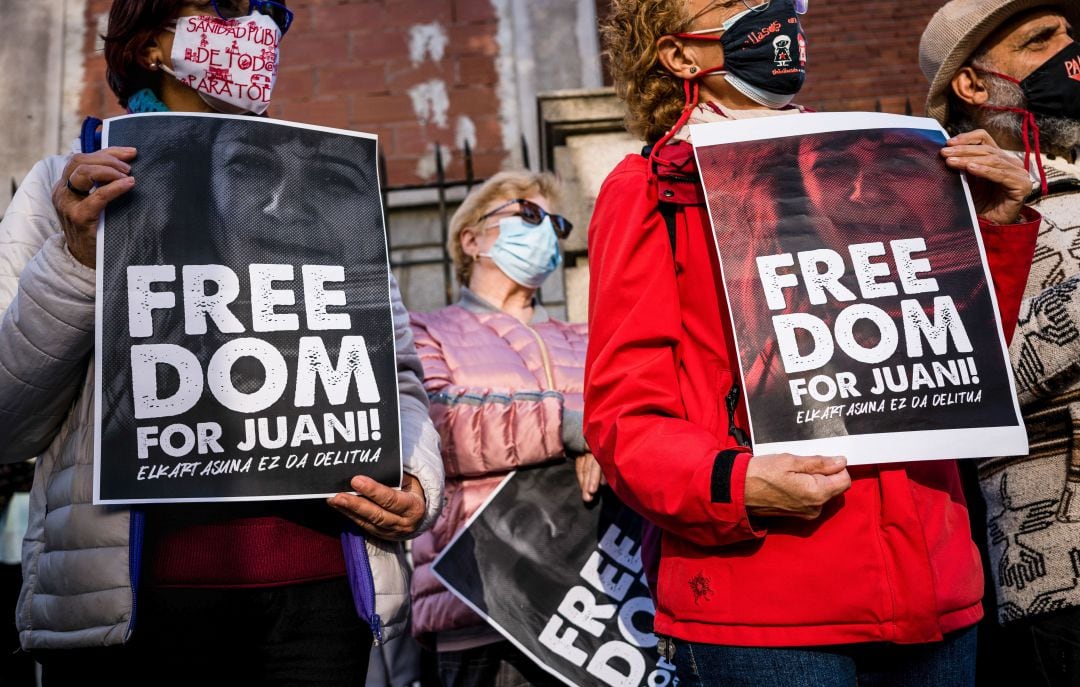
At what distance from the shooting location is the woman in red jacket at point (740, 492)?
181cm

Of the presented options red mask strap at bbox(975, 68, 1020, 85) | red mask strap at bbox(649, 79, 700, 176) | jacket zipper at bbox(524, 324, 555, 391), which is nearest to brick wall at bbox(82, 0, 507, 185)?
jacket zipper at bbox(524, 324, 555, 391)

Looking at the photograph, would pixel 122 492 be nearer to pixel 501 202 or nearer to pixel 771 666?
pixel 771 666

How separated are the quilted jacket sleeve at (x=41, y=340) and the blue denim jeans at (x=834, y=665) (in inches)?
51.7

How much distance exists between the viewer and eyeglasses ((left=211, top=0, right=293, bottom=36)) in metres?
2.52

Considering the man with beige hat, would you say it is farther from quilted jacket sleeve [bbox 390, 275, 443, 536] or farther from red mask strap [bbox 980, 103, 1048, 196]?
quilted jacket sleeve [bbox 390, 275, 443, 536]

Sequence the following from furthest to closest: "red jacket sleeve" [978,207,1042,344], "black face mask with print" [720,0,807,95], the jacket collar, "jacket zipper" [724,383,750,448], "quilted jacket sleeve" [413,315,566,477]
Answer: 1. the jacket collar
2. "quilted jacket sleeve" [413,315,566,477]
3. "black face mask with print" [720,0,807,95]
4. "red jacket sleeve" [978,207,1042,344]
5. "jacket zipper" [724,383,750,448]

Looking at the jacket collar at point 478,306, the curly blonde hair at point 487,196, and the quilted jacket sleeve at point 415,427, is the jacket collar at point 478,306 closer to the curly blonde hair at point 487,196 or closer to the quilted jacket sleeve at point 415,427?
the curly blonde hair at point 487,196

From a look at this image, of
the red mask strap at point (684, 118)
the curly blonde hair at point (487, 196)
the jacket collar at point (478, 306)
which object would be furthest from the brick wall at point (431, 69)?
the red mask strap at point (684, 118)

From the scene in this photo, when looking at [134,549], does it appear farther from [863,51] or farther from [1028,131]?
[863,51]

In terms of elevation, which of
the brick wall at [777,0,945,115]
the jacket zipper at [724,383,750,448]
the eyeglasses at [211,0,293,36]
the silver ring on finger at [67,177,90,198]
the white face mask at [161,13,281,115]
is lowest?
the jacket zipper at [724,383,750,448]

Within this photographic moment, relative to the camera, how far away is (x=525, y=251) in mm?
4250

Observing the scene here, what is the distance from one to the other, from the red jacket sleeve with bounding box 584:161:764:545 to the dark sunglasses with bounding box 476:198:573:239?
2158mm

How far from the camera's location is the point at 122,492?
1.99 metres

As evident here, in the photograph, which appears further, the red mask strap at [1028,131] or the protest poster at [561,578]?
the protest poster at [561,578]
